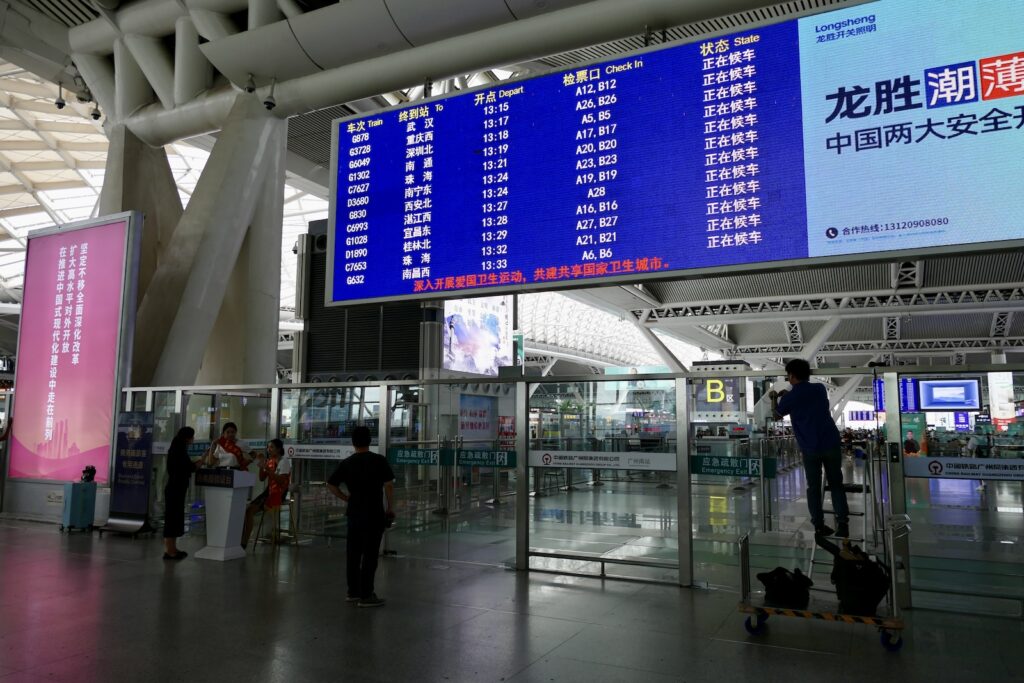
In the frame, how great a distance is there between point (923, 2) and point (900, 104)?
917 millimetres

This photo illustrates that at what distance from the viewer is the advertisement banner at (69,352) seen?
10.4 m

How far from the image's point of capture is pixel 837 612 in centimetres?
473

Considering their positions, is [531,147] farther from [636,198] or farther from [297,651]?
[297,651]

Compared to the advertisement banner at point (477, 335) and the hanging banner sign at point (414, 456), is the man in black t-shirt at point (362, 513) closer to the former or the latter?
the hanging banner sign at point (414, 456)

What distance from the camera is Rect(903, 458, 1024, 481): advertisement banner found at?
5.56 metres

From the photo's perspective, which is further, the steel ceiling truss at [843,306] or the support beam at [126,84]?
the steel ceiling truss at [843,306]

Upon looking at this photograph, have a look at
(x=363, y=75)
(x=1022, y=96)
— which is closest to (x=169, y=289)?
(x=363, y=75)

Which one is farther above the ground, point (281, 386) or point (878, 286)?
point (878, 286)

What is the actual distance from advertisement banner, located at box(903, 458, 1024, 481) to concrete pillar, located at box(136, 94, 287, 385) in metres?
9.92

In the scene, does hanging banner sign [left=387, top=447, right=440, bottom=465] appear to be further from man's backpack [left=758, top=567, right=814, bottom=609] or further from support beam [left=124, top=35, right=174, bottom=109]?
support beam [left=124, top=35, right=174, bottom=109]

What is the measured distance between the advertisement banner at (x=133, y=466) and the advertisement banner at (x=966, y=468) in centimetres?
934

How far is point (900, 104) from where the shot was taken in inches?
221

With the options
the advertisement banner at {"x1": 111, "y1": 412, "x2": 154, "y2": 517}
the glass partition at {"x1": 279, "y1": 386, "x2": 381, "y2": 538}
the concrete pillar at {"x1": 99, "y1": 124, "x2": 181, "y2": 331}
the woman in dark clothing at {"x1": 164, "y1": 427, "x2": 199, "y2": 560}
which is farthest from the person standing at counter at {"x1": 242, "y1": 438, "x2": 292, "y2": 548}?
the concrete pillar at {"x1": 99, "y1": 124, "x2": 181, "y2": 331}

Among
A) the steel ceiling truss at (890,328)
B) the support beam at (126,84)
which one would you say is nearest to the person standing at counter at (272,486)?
the support beam at (126,84)
